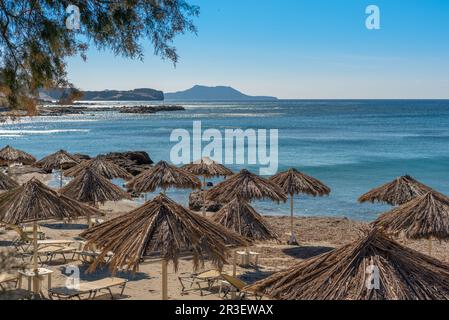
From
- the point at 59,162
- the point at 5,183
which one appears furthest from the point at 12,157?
the point at 5,183

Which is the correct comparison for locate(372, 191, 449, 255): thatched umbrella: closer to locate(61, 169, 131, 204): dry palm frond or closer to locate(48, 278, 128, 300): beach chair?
locate(48, 278, 128, 300): beach chair

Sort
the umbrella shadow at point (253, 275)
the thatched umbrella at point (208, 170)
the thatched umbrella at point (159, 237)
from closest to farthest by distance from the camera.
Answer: the thatched umbrella at point (159, 237)
the umbrella shadow at point (253, 275)
the thatched umbrella at point (208, 170)

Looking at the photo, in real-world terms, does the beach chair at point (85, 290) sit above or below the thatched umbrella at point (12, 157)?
below

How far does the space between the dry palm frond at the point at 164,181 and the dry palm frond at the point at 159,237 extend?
691cm

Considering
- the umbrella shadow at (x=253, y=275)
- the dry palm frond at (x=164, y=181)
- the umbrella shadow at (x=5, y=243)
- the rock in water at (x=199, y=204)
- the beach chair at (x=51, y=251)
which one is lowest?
the rock in water at (x=199, y=204)

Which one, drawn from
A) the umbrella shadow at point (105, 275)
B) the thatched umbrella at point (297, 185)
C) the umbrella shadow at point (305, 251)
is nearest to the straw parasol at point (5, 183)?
the umbrella shadow at point (105, 275)

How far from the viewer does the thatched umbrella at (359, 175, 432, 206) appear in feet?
43.0

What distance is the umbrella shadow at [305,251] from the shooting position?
12461 mm

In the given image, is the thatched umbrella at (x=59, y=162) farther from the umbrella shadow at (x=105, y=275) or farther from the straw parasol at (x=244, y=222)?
the straw parasol at (x=244, y=222)

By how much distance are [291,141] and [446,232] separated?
41.9 metres

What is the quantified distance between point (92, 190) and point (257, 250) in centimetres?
413

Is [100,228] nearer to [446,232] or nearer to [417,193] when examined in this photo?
[446,232]

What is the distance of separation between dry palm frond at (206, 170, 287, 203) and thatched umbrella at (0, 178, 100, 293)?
4249 mm

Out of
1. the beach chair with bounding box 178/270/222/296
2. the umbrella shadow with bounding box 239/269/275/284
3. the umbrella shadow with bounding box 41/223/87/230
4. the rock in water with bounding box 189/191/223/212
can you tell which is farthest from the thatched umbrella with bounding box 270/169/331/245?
the umbrella shadow with bounding box 41/223/87/230
